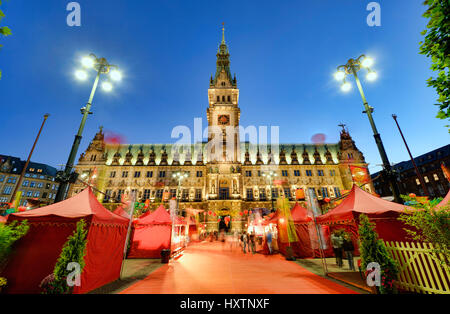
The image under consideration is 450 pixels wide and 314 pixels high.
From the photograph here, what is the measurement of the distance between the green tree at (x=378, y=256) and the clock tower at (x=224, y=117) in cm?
2936

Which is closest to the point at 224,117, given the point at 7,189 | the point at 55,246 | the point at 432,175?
the point at 55,246

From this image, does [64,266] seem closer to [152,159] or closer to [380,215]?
[380,215]

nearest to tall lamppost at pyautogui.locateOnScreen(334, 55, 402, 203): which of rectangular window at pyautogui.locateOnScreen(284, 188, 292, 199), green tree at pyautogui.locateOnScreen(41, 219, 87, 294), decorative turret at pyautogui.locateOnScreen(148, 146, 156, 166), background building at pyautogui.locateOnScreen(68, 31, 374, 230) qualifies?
green tree at pyautogui.locateOnScreen(41, 219, 87, 294)

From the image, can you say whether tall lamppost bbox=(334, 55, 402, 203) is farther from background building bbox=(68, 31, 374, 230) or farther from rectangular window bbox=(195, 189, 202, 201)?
rectangular window bbox=(195, 189, 202, 201)

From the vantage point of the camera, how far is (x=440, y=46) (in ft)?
13.7

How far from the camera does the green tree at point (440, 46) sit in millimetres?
3992

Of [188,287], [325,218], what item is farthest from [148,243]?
[325,218]

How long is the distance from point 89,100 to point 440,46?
13.4 meters

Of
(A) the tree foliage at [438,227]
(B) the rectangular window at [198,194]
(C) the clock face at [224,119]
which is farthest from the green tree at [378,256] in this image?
(C) the clock face at [224,119]

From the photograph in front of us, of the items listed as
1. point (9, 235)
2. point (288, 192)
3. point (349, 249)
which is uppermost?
point (288, 192)

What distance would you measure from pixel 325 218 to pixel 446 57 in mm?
7025

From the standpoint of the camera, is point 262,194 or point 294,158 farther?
point 294,158

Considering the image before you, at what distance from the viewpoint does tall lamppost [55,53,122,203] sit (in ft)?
23.8

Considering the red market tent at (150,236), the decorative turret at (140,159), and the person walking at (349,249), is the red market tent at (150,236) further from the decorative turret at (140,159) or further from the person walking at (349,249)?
the decorative turret at (140,159)
